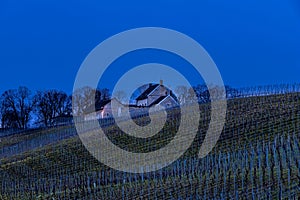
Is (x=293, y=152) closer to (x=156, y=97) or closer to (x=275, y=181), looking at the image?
(x=275, y=181)

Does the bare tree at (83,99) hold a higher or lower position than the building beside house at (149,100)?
higher

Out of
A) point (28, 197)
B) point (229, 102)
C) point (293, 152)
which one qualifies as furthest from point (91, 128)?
point (293, 152)

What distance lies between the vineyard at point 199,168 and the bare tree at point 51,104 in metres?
46.3

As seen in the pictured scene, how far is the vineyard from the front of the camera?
44.8 ft

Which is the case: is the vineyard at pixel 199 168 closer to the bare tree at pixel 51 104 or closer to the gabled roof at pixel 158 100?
the gabled roof at pixel 158 100

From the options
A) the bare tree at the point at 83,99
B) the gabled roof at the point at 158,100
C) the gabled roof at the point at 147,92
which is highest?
the bare tree at the point at 83,99

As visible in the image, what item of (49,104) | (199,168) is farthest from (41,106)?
(199,168)

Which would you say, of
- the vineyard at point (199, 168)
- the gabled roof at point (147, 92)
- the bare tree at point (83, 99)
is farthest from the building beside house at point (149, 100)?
the vineyard at point (199, 168)

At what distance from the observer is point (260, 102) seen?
3572 centimetres

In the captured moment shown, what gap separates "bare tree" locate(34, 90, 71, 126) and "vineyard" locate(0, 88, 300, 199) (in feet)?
152

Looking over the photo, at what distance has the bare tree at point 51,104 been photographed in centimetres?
8438

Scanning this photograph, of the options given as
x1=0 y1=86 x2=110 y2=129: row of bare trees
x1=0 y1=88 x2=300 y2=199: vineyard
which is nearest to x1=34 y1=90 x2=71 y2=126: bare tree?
x1=0 y1=86 x2=110 y2=129: row of bare trees

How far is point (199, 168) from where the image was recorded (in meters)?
17.7

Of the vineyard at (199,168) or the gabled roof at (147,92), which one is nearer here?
the vineyard at (199,168)
